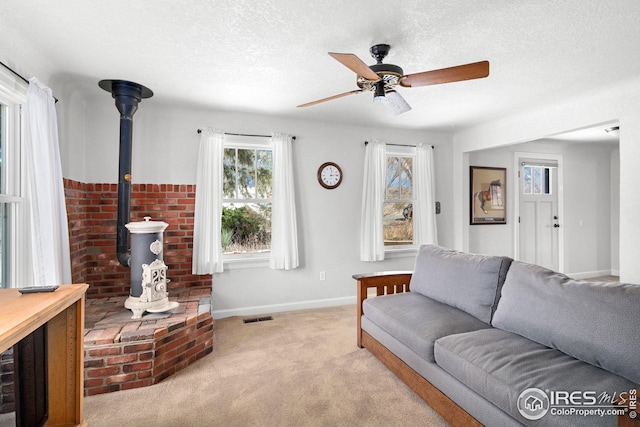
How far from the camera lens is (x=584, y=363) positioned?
1.60 m

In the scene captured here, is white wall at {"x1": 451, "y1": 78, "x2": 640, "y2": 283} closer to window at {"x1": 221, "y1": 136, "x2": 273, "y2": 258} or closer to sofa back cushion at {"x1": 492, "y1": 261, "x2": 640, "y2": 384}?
sofa back cushion at {"x1": 492, "y1": 261, "x2": 640, "y2": 384}

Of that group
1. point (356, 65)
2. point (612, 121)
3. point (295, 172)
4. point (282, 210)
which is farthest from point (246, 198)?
point (612, 121)

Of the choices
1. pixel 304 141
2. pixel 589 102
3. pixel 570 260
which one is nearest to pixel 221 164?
pixel 304 141

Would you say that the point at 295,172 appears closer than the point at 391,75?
No

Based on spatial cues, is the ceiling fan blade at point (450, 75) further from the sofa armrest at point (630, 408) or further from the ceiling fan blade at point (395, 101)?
the sofa armrest at point (630, 408)

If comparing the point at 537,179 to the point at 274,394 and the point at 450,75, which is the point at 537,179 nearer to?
the point at 450,75

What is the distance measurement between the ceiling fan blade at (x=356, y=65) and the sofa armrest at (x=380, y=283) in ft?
5.43

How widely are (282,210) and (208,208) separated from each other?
32.7 inches

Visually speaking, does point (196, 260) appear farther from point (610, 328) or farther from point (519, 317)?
point (610, 328)

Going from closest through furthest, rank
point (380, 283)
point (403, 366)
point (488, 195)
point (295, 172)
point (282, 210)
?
point (403, 366) < point (380, 283) < point (282, 210) < point (295, 172) < point (488, 195)

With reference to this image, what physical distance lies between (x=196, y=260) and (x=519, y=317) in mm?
3085

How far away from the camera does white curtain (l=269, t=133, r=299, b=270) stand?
4.01 metres

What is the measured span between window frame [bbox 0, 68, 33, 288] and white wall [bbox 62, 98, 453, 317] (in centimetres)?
86

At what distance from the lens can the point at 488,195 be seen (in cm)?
530
